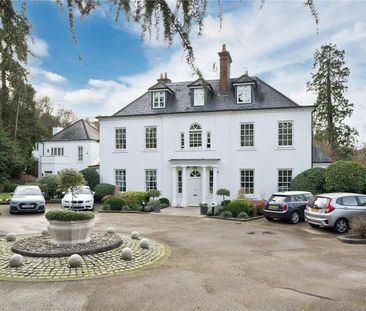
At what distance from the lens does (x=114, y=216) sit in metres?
19.7

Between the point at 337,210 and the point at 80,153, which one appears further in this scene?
the point at 80,153

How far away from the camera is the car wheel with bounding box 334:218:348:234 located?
14.3 metres

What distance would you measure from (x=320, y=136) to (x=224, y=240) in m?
30.7

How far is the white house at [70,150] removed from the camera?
1481 inches

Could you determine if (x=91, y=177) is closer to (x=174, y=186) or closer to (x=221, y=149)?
(x=174, y=186)

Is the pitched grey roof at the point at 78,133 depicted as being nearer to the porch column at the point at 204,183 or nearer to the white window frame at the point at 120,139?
the white window frame at the point at 120,139

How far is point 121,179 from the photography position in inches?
1067

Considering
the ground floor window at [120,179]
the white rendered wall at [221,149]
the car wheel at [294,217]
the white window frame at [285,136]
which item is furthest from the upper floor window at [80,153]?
the car wheel at [294,217]

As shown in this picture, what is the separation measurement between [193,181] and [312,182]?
8.37 metres

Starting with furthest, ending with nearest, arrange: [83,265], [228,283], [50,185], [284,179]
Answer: [50,185] < [284,179] < [83,265] < [228,283]

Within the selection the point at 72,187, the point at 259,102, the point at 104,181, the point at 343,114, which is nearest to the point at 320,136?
the point at 343,114

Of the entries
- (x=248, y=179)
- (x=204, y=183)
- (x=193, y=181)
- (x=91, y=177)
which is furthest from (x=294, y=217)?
(x=91, y=177)

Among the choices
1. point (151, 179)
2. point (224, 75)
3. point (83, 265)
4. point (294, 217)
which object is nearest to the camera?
point (83, 265)

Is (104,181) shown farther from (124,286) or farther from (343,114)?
(343,114)
